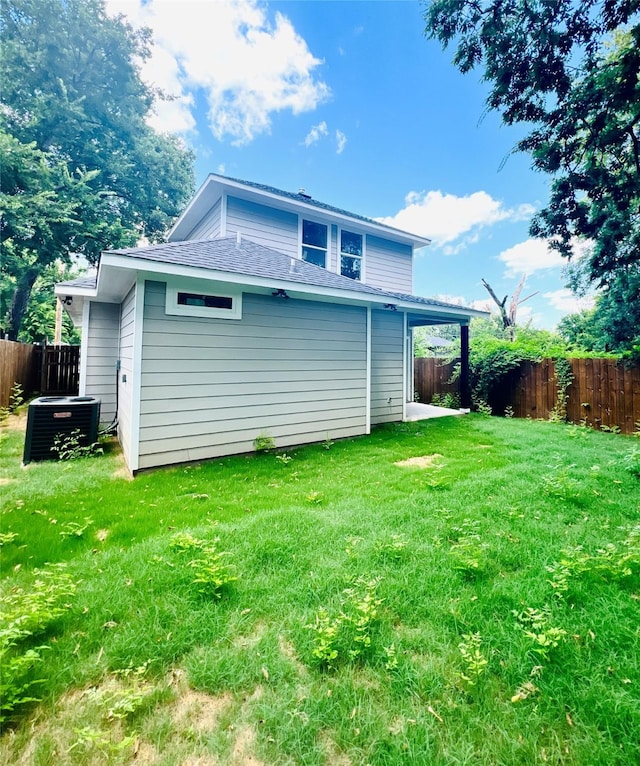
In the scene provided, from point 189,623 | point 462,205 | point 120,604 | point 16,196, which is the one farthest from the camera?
point 462,205

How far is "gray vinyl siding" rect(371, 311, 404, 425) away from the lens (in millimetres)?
8352

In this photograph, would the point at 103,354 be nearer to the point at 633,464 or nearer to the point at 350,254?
the point at 350,254

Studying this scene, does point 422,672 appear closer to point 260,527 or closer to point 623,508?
point 260,527

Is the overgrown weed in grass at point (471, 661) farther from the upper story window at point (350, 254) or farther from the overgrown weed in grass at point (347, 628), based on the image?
the upper story window at point (350, 254)

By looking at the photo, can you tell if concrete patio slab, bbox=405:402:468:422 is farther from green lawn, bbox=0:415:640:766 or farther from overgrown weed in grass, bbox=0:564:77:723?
overgrown weed in grass, bbox=0:564:77:723

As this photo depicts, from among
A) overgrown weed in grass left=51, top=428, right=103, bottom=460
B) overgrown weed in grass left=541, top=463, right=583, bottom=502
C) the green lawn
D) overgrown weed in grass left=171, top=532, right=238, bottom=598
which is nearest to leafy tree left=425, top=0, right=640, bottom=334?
overgrown weed in grass left=541, top=463, right=583, bottom=502

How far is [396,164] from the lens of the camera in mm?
17703

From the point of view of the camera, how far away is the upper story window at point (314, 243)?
30.6ft

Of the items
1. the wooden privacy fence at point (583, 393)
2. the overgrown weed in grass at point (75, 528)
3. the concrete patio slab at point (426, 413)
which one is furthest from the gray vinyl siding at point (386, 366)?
the overgrown weed in grass at point (75, 528)

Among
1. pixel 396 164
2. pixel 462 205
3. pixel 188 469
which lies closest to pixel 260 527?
pixel 188 469

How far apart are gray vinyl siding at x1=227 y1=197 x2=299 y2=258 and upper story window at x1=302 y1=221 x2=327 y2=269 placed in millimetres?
290

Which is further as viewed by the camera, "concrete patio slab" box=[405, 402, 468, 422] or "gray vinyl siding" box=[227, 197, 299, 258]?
"concrete patio slab" box=[405, 402, 468, 422]

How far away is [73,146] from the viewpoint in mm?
15125

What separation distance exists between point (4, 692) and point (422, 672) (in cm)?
184
